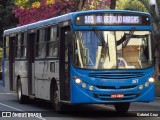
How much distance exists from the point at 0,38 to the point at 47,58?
38.1 meters

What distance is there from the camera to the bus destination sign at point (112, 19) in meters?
16.1

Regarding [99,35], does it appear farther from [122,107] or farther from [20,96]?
[20,96]

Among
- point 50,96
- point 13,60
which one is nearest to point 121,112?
point 50,96

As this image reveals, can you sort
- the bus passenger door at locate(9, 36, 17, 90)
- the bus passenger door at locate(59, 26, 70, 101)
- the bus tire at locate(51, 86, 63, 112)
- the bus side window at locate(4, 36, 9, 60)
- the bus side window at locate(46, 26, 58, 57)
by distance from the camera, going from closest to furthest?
1. the bus passenger door at locate(59, 26, 70, 101)
2. the bus tire at locate(51, 86, 63, 112)
3. the bus side window at locate(46, 26, 58, 57)
4. the bus passenger door at locate(9, 36, 17, 90)
5. the bus side window at locate(4, 36, 9, 60)

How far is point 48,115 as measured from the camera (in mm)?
16828

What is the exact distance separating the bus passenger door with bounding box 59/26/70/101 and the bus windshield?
2.16 feet

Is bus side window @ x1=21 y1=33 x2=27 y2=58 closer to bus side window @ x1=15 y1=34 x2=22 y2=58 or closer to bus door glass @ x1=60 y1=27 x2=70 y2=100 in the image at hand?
bus side window @ x1=15 y1=34 x2=22 y2=58

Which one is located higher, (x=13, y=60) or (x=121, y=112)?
(x=13, y=60)

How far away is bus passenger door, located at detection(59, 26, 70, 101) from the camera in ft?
53.8

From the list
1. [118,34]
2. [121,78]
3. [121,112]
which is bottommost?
[121,112]

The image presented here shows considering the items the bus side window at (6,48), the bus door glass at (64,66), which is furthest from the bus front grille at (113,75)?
the bus side window at (6,48)

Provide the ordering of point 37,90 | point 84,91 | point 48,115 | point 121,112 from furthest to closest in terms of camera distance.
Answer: point 37,90
point 121,112
point 48,115
point 84,91

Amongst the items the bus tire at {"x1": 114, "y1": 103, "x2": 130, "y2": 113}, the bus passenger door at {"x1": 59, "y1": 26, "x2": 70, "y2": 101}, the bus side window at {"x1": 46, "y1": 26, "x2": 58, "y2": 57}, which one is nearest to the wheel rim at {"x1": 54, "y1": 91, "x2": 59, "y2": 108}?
the bus passenger door at {"x1": 59, "y1": 26, "x2": 70, "y2": 101}

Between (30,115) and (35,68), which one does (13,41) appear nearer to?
(35,68)
